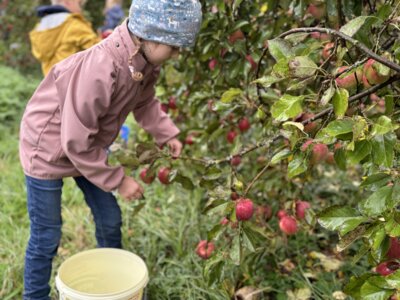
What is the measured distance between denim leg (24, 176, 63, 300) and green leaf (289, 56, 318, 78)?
1091 mm

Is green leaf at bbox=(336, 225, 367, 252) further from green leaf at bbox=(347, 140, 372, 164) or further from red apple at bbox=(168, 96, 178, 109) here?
red apple at bbox=(168, 96, 178, 109)

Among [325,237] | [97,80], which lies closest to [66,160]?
[97,80]

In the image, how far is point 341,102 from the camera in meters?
1.16

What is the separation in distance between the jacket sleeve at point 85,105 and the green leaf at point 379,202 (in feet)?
3.10

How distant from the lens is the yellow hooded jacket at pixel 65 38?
324cm

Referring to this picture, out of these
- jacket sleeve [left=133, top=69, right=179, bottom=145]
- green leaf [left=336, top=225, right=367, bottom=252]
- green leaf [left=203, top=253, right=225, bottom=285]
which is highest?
green leaf [left=336, top=225, right=367, bottom=252]

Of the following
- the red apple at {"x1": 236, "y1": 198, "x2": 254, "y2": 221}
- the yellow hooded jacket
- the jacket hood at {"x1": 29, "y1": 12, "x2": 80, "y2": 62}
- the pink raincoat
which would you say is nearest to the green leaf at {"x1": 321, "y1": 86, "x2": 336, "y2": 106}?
the red apple at {"x1": 236, "y1": 198, "x2": 254, "y2": 221}

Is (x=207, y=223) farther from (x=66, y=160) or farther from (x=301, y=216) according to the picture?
(x=66, y=160)

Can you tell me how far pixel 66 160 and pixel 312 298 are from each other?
1261 mm

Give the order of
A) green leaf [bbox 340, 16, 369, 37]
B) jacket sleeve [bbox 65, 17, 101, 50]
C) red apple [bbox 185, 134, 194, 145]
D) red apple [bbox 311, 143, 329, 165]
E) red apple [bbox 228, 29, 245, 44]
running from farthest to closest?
jacket sleeve [bbox 65, 17, 101, 50], red apple [bbox 185, 134, 194, 145], red apple [bbox 228, 29, 245, 44], red apple [bbox 311, 143, 329, 165], green leaf [bbox 340, 16, 369, 37]

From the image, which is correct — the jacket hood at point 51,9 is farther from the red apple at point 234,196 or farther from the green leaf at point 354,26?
the green leaf at point 354,26

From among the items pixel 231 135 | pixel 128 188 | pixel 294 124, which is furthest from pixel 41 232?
pixel 294 124

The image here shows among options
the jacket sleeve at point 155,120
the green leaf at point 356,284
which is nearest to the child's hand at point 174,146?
the jacket sleeve at point 155,120

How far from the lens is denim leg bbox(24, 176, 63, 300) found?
189 centimetres
